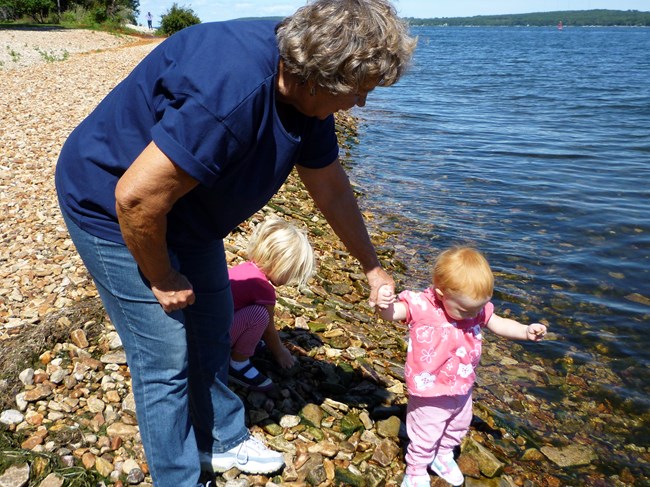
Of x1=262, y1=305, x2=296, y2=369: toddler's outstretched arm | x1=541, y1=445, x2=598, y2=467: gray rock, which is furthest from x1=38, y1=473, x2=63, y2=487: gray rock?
x1=541, y1=445, x2=598, y2=467: gray rock

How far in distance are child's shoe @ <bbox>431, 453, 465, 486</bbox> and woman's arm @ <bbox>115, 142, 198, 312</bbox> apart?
6.85ft

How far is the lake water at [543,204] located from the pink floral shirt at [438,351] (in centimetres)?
134

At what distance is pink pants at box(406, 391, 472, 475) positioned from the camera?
→ 3236mm

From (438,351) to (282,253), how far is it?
1.03 metres

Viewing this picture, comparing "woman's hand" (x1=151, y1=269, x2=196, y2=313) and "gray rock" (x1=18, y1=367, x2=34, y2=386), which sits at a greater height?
"woman's hand" (x1=151, y1=269, x2=196, y2=313)

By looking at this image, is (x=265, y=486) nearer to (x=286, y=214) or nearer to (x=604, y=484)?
(x=604, y=484)

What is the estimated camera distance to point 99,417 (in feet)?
10.6

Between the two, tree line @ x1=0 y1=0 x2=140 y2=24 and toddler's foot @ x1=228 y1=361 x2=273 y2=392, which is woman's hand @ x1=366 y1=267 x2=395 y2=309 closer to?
toddler's foot @ x1=228 y1=361 x2=273 y2=392

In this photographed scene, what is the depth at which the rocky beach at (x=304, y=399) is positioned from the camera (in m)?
3.07

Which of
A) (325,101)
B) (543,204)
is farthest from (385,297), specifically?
(543,204)

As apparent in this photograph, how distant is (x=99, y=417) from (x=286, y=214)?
4290 millimetres

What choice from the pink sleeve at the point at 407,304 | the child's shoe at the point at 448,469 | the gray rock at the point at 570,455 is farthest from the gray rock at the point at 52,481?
the gray rock at the point at 570,455

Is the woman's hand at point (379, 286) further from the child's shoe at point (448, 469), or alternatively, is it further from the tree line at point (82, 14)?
the tree line at point (82, 14)

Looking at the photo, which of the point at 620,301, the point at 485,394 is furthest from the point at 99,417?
the point at 620,301
